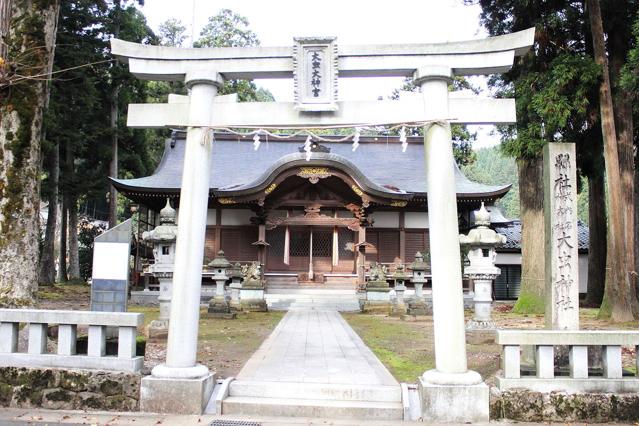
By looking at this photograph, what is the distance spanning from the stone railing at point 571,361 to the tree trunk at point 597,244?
49.4 ft

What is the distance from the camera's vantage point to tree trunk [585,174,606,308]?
715 inches

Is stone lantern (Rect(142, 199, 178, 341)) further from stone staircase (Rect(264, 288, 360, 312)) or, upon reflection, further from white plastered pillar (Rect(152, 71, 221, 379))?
stone staircase (Rect(264, 288, 360, 312))

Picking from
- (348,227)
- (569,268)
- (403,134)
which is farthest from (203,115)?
(348,227)

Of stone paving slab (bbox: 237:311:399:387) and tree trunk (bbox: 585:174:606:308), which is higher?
tree trunk (bbox: 585:174:606:308)

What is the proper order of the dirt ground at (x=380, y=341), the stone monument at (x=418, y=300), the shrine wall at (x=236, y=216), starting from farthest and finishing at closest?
the shrine wall at (x=236, y=216) < the stone monument at (x=418, y=300) < the dirt ground at (x=380, y=341)

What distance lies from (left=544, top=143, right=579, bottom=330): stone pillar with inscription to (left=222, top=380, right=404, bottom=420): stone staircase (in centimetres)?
205

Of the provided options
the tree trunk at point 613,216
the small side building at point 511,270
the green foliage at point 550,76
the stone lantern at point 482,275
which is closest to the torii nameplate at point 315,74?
the stone lantern at point 482,275

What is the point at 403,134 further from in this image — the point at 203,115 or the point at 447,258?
the point at 203,115

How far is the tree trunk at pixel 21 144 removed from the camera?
6.49 meters

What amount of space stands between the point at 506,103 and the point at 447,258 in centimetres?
185

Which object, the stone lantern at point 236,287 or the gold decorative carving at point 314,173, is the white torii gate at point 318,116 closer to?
the stone lantern at point 236,287

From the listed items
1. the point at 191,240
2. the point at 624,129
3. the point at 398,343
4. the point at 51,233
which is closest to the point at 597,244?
the point at 624,129

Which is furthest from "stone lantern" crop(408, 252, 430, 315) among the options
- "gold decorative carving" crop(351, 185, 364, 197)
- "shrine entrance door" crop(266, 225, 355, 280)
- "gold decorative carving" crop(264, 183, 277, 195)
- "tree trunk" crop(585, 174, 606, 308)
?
"tree trunk" crop(585, 174, 606, 308)

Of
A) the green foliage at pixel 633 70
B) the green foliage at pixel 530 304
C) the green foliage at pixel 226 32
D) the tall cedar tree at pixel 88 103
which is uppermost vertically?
the green foliage at pixel 226 32
